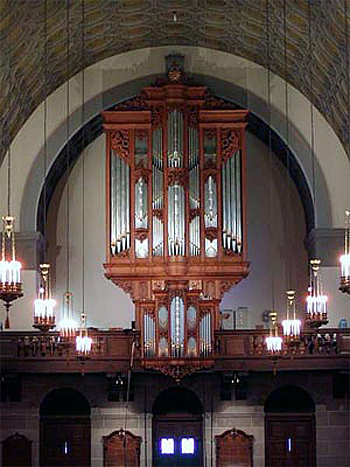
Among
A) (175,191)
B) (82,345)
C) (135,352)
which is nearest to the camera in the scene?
(82,345)

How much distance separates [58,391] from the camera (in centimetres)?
3175

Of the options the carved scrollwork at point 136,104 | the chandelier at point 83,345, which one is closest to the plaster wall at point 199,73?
the carved scrollwork at point 136,104

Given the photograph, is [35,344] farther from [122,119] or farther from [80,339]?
[122,119]

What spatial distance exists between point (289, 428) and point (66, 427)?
553 centimetres

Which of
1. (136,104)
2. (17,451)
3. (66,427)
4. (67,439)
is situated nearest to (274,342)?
(66,427)

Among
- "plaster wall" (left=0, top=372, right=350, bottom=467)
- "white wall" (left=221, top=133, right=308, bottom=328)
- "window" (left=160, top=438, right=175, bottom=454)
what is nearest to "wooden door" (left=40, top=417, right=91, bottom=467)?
"plaster wall" (left=0, top=372, right=350, bottom=467)

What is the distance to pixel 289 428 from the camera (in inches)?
1242

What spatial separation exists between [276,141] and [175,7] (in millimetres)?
5285

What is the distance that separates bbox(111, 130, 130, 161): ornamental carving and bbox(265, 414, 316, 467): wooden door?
24.5 feet

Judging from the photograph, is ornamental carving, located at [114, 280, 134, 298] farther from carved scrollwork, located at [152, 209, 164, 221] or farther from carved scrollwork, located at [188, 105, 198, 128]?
→ carved scrollwork, located at [188, 105, 198, 128]

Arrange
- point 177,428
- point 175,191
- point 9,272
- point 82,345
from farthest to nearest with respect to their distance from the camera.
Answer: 1. point 177,428
2. point 175,191
3. point 82,345
4. point 9,272

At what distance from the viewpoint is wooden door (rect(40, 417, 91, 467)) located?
3148cm

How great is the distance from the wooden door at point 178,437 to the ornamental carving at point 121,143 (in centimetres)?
662

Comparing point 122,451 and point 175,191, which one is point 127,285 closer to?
point 175,191
